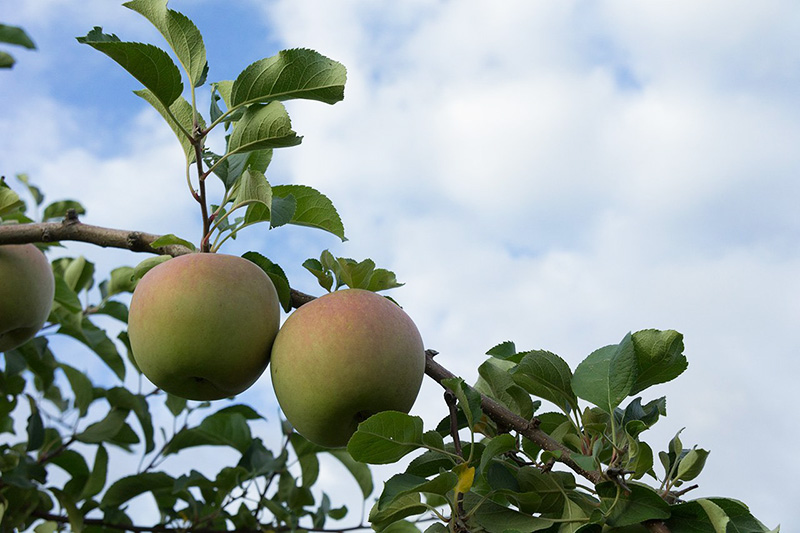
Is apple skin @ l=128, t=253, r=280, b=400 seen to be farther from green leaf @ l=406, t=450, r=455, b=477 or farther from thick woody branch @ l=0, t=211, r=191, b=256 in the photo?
green leaf @ l=406, t=450, r=455, b=477

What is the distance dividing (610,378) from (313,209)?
0.67m

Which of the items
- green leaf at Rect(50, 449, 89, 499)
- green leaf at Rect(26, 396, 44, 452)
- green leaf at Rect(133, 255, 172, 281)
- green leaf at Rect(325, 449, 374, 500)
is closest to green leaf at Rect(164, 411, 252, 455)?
green leaf at Rect(325, 449, 374, 500)

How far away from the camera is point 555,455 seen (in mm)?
1251

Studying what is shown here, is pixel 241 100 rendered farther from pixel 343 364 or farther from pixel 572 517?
pixel 572 517

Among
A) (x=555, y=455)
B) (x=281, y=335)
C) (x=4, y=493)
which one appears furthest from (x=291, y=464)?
(x=555, y=455)

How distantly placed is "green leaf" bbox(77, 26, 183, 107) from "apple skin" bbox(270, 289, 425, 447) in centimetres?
50

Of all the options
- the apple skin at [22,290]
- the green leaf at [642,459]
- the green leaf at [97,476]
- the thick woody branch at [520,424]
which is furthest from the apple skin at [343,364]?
the green leaf at [97,476]

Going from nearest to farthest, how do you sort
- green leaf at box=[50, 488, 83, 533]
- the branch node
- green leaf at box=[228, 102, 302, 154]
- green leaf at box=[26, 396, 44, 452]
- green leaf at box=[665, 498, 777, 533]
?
green leaf at box=[665, 498, 777, 533] < green leaf at box=[228, 102, 302, 154] < the branch node < green leaf at box=[50, 488, 83, 533] < green leaf at box=[26, 396, 44, 452]

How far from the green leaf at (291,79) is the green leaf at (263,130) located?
27mm

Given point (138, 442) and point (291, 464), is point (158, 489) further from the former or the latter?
point (291, 464)

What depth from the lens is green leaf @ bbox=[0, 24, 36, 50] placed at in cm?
260

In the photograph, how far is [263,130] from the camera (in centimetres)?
148

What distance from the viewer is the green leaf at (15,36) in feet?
8.54

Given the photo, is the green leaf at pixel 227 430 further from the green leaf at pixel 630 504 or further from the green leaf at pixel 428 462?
the green leaf at pixel 630 504
